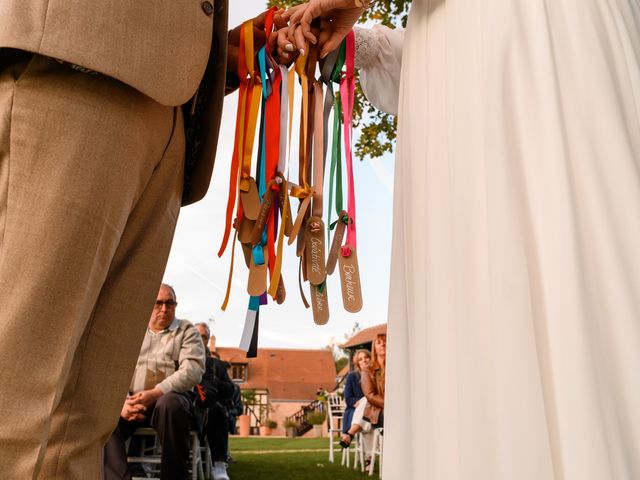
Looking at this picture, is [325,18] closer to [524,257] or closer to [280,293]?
[280,293]

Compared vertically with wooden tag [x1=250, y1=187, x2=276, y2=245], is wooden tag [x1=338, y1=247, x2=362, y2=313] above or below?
below

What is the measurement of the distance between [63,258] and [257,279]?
1.86ft

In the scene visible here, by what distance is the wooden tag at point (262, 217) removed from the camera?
4.76ft

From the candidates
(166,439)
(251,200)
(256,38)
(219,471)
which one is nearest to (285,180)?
(251,200)

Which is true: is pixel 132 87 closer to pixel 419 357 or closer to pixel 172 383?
pixel 419 357

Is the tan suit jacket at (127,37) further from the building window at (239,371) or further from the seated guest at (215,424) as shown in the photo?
the building window at (239,371)

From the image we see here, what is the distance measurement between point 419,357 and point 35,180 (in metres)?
0.77

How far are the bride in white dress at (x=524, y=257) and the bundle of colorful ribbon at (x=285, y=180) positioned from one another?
1.05ft

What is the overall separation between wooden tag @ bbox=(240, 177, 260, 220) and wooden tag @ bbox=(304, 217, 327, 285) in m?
0.14

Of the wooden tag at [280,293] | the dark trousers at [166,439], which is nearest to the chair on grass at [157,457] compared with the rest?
the dark trousers at [166,439]

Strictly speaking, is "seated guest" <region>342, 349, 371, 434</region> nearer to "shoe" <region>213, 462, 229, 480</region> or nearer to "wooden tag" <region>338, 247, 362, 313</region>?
"shoe" <region>213, 462, 229, 480</region>

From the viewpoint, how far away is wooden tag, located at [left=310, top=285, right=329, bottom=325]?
1448mm

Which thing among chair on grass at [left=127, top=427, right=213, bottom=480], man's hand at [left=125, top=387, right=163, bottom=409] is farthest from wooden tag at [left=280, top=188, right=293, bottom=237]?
chair on grass at [left=127, top=427, right=213, bottom=480]

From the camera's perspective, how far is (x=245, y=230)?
1475mm
